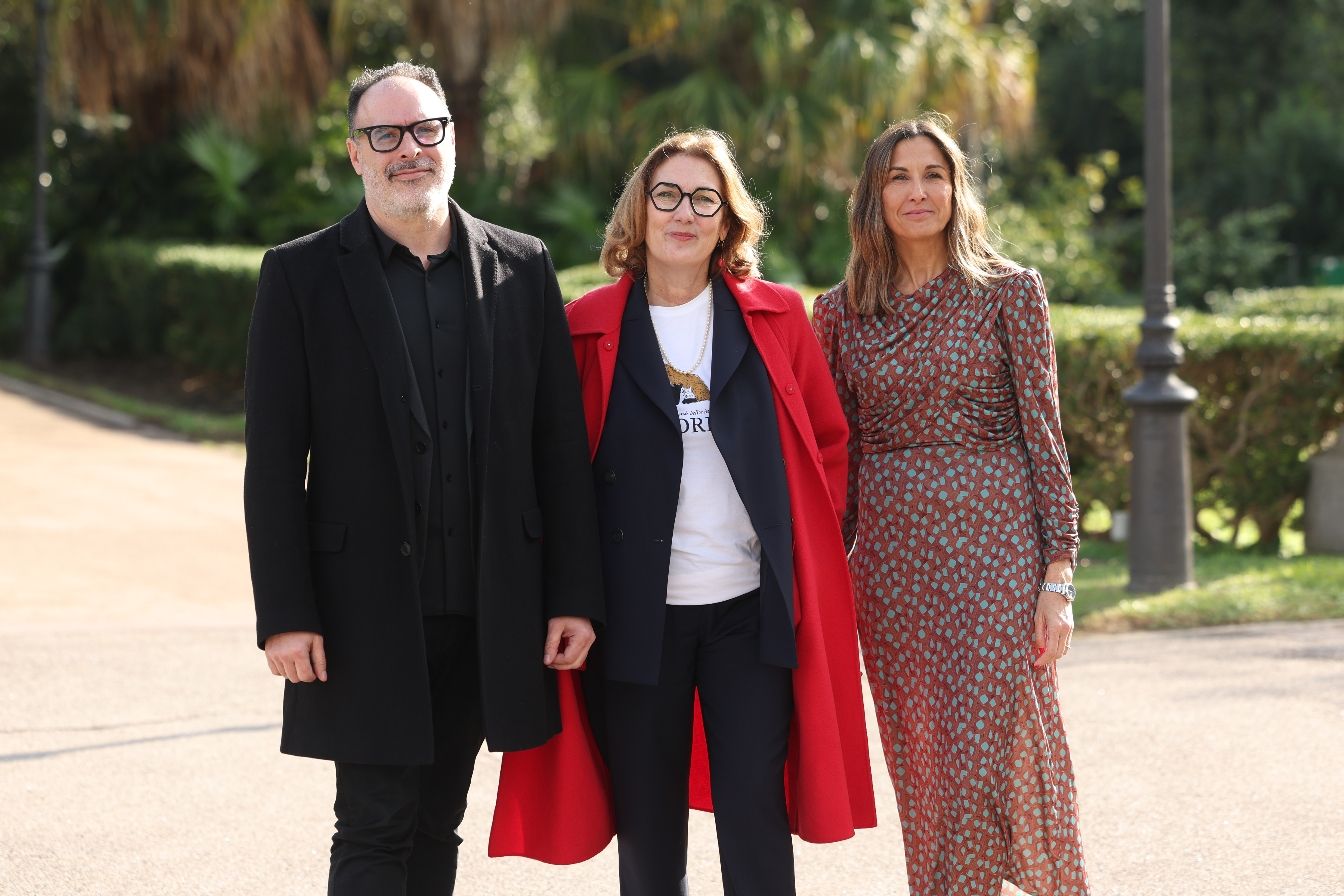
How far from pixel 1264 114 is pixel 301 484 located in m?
27.8

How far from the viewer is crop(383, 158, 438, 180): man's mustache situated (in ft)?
8.91

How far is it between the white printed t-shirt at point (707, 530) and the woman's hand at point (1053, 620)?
2.22ft

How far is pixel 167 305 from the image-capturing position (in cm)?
1535

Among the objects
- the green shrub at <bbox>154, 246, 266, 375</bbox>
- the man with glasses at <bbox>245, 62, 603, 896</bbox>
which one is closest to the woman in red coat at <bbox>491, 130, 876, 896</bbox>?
the man with glasses at <bbox>245, 62, 603, 896</bbox>

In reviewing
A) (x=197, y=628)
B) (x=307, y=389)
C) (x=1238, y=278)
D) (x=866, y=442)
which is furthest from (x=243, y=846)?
(x=1238, y=278)

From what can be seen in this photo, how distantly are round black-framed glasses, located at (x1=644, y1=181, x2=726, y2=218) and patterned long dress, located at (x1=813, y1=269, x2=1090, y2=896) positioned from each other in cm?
51

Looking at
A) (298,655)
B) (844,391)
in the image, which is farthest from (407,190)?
(844,391)

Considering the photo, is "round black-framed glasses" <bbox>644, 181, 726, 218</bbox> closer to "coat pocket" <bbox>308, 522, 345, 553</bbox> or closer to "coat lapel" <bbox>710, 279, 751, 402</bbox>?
"coat lapel" <bbox>710, 279, 751, 402</bbox>

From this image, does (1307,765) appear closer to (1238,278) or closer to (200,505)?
(200,505)

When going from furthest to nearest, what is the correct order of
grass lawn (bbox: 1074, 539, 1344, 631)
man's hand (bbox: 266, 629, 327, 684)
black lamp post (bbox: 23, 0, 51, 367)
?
black lamp post (bbox: 23, 0, 51, 367), grass lawn (bbox: 1074, 539, 1344, 631), man's hand (bbox: 266, 629, 327, 684)

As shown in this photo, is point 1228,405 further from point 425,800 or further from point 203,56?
point 203,56

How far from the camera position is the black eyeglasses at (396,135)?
2709 millimetres

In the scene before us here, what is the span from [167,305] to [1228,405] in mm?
11798

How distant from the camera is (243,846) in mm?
3865
